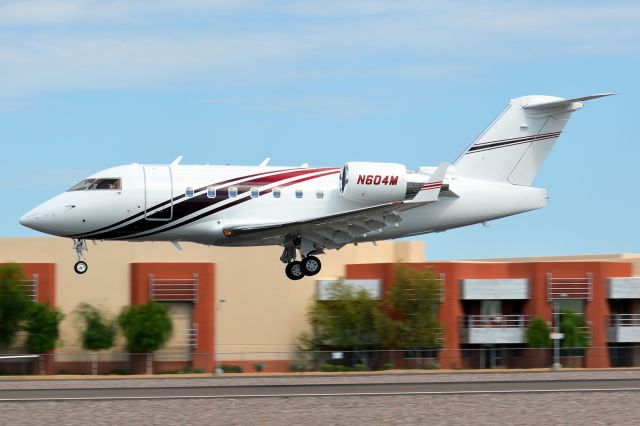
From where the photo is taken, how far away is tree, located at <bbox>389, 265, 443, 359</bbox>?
77188 millimetres

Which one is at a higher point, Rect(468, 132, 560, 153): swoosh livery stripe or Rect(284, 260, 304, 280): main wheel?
Rect(468, 132, 560, 153): swoosh livery stripe

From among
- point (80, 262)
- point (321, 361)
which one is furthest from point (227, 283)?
point (80, 262)

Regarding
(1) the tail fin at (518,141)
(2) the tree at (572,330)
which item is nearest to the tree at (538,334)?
(2) the tree at (572,330)

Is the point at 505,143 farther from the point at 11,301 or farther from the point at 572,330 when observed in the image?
the point at 11,301

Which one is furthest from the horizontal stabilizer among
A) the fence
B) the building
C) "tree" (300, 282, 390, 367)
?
"tree" (300, 282, 390, 367)

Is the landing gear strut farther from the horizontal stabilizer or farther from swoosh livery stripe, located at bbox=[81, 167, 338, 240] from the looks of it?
the horizontal stabilizer

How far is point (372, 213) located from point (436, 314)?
40.1 m

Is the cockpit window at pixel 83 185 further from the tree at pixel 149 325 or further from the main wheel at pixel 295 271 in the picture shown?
the tree at pixel 149 325

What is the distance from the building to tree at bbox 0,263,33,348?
755 millimetres

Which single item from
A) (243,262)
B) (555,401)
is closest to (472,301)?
(243,262)

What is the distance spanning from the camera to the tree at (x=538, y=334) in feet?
251

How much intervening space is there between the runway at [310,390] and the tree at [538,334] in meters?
23.4

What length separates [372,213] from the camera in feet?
129

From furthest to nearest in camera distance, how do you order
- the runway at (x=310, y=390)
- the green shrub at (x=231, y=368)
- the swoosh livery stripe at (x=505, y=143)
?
the green shrub at (x=231, y=368) < the runway at (x=310, y=390) < the swoosh livery stripe at (x=505, y=143)
